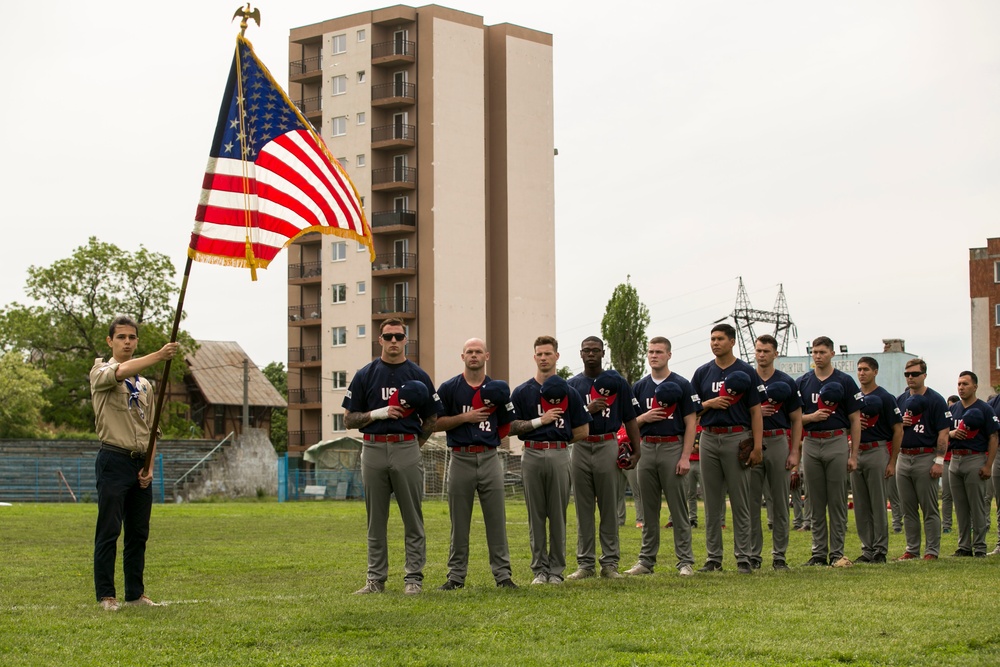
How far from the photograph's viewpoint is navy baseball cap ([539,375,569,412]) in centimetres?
1250

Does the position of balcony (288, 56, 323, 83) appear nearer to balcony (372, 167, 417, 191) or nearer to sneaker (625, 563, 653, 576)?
balcony (372, 167, 417, 191)

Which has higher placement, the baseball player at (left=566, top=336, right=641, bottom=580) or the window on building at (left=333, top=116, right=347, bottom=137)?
the window on building at (left=333, top=116, right=347, bottom=137)

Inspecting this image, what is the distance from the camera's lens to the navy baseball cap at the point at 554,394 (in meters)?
12.5

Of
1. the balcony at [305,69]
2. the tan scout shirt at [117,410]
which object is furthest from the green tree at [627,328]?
the tan scout shirt at [117,410]

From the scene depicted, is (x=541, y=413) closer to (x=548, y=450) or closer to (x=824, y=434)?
(x=548, y=450)

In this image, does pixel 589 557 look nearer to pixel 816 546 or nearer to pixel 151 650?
pixel 816 546

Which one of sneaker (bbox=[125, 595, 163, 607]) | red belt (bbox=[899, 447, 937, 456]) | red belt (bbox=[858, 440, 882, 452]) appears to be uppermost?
red belt (bbox=[858, 440, 882, 452])

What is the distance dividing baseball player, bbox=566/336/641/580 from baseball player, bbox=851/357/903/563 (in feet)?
13.0

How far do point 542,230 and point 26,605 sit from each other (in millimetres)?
67158

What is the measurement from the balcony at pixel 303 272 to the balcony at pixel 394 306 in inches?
216

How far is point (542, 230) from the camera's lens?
77125mm

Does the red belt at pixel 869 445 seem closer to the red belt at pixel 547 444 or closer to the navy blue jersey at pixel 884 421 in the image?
the navy blue jersey at pixel 884 421

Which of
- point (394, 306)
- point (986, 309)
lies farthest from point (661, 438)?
point (986, 309)

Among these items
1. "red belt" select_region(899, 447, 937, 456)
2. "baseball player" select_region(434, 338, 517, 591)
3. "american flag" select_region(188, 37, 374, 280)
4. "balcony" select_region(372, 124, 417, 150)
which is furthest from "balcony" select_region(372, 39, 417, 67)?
"baseball player" select_region(434, 338, 517, 591)
